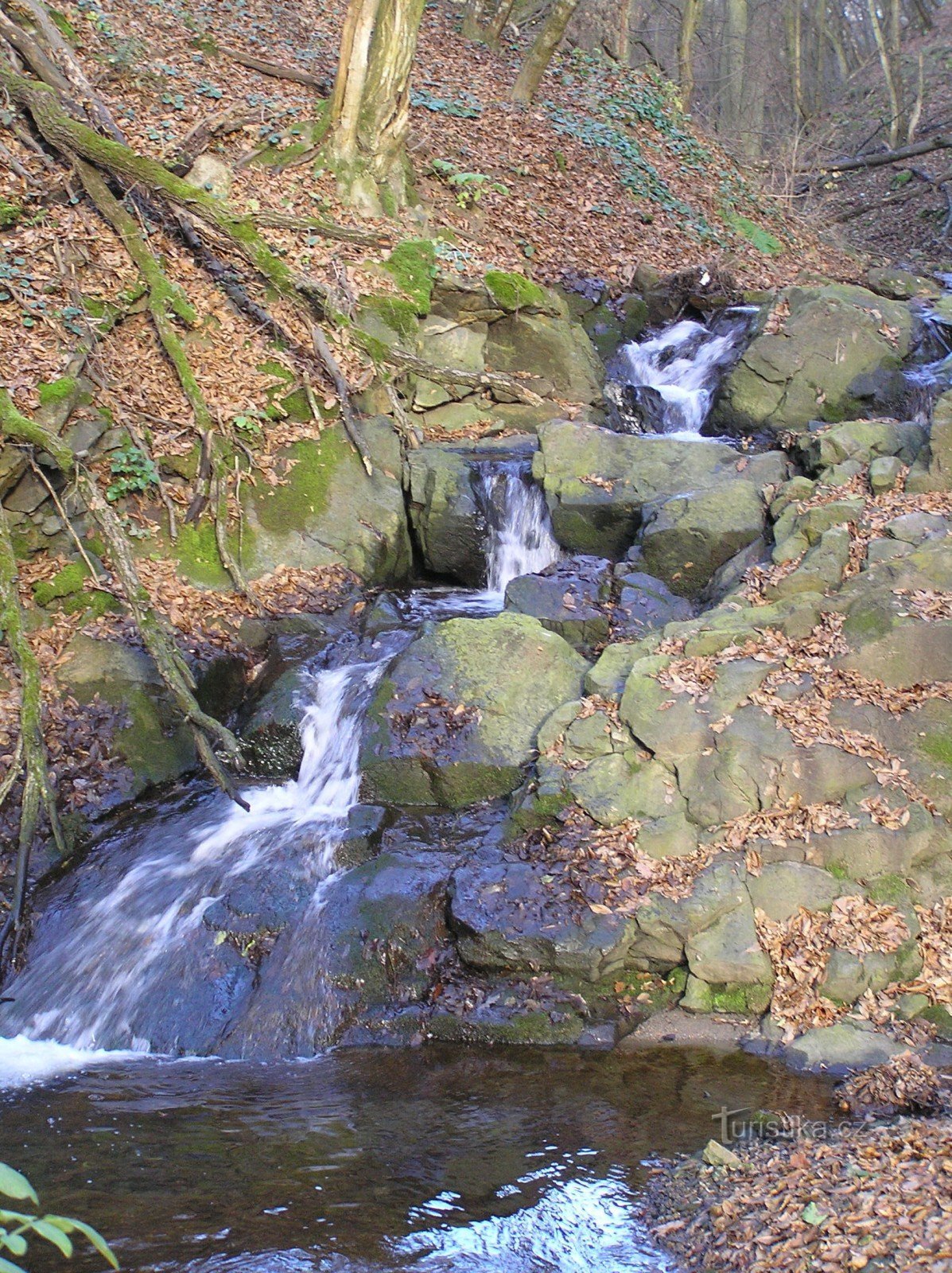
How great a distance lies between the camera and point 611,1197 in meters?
4.30

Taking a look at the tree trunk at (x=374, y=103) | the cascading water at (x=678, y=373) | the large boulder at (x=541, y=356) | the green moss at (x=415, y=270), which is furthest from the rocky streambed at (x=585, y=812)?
the tree trunk at (x=374, y=103)

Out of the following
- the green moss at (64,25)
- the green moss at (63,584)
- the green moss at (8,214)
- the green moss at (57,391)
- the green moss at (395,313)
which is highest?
the green moss at (64,25)

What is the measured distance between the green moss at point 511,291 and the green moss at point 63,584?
650 centimetres

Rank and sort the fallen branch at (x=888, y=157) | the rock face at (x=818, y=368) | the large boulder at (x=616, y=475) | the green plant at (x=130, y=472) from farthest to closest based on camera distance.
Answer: the fallen branch at (x=888, y=157) → the rock face at (x=818, y=368) → the large boulder at (x=616, y=475) → the green plant at (x=130, y=472)

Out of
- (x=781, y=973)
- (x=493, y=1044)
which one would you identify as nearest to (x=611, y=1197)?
(x=493, y=1044)

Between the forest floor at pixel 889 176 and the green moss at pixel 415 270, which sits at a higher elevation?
the forest floor at pixel 889 176

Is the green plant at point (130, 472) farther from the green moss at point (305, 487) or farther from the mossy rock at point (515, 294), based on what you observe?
the mossy rock at point (515, 294)

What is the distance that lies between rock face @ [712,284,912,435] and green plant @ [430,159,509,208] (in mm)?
4799

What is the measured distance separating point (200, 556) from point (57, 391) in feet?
6.24

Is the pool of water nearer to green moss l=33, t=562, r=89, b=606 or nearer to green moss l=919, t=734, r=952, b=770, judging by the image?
green moss l=919, t=734, r=952, b=770

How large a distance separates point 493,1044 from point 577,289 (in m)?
11.1

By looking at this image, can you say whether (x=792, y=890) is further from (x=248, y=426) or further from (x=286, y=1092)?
(x=248, y=426)

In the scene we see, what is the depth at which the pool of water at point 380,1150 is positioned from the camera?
13.0 feet

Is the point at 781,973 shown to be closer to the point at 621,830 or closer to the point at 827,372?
the point at 621,830
